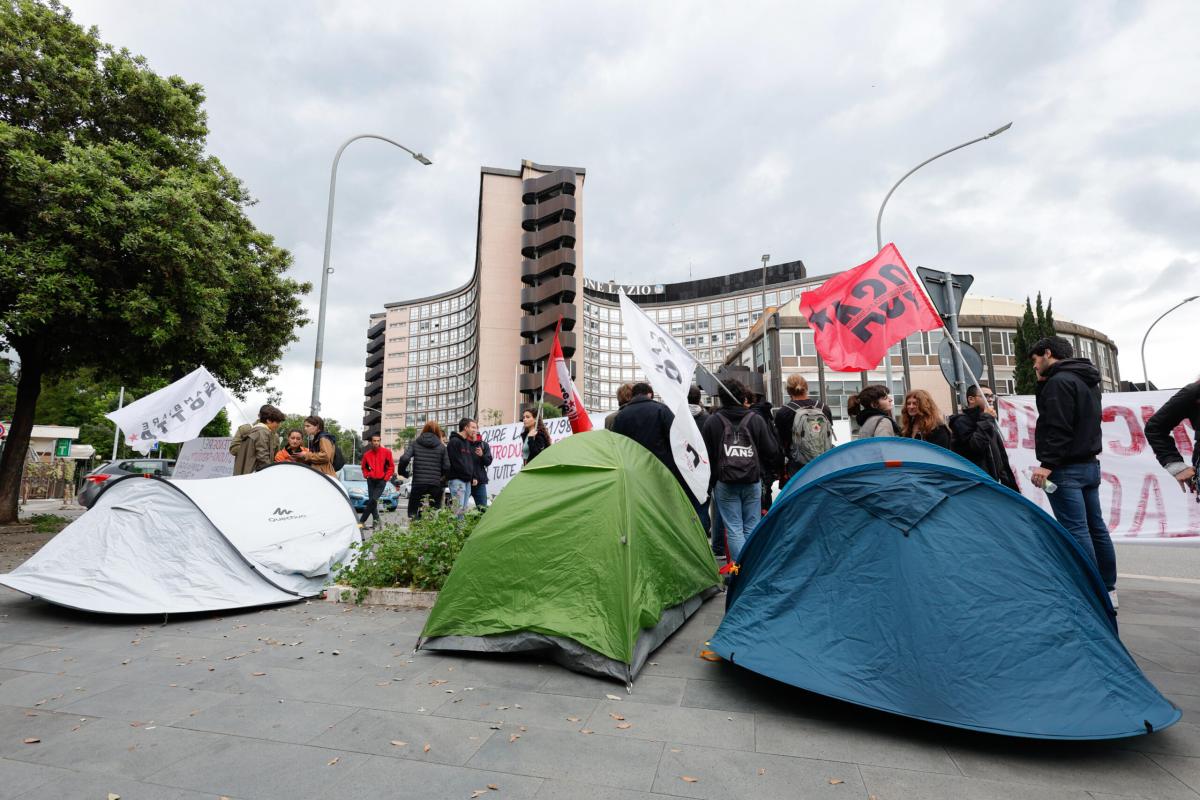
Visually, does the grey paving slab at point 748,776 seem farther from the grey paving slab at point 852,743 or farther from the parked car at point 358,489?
the parked car at point 358,489

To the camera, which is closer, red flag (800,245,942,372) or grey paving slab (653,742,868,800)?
grey paving slab (653,742,868,800)

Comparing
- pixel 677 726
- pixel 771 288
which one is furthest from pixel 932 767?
pixel 771 288

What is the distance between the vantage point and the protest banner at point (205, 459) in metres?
14.8

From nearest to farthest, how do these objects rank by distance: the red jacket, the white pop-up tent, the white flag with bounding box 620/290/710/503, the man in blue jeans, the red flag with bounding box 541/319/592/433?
1. the man in blue jeans
2. the white flag with bounding box 620/290/710/503
3. the white pop-up tent
4. the red flag with bounding box 541/319/592/433
5. the red jacket

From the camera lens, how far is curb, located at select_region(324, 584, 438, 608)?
18.9 ft

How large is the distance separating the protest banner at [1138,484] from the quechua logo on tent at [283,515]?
798 centimetres

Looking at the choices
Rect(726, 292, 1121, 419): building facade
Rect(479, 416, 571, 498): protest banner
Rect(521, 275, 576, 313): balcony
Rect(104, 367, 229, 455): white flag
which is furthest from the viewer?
Rect(521, 275, 576, 313): balcony

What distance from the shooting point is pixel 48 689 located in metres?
3.55

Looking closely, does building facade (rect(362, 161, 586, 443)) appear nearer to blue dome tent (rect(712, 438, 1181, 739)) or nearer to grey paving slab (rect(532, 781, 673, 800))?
blue dome tent (rect(712, 438, 1181, 739))

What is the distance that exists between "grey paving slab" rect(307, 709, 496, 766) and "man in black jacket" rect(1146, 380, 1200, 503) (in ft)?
14.0

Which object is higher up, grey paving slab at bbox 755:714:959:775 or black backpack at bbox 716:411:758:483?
black backpack at bbox 716:411:758:483

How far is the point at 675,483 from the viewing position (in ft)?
17.2

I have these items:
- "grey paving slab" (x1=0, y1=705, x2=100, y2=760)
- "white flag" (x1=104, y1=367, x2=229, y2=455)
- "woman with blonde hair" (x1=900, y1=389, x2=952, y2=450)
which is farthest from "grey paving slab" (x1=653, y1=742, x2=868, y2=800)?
"white flag" (x1=104, y1=367, x2=229, y2=455)

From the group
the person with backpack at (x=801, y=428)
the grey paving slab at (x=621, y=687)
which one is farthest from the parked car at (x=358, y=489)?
the grey paving slab at (x=621, y=687)
